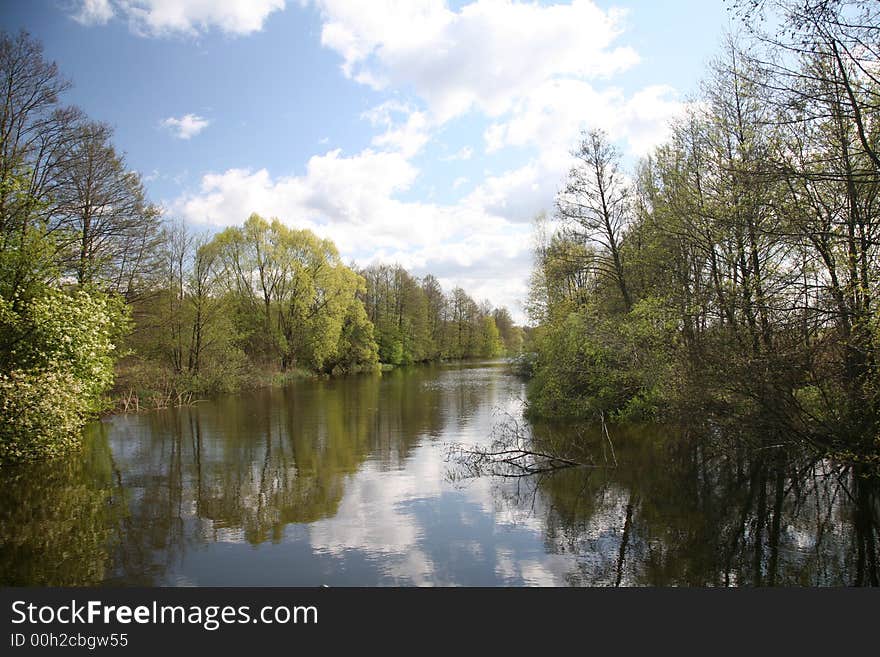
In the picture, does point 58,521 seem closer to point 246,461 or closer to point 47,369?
point 246,461

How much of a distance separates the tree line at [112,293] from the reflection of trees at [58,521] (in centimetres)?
92

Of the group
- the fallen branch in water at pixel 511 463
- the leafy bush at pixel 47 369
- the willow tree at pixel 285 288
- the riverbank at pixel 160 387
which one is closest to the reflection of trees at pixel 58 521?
the leafy bush at pixel 47 369

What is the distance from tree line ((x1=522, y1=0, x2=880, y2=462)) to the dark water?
1371 millimetres

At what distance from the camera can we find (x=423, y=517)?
8.88 meters

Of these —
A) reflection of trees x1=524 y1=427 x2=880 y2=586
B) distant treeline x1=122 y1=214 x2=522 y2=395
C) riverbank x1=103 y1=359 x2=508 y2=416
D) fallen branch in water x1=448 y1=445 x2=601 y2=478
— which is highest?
distant treeline x1=122 y1=214 x2=522 y2=395

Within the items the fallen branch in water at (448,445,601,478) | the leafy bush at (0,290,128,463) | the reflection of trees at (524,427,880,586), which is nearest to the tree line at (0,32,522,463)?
the leafy bush at (0,290,128,463)

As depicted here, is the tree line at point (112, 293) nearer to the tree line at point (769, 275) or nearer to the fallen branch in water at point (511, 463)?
the fallen branch in water at point (511, 463)

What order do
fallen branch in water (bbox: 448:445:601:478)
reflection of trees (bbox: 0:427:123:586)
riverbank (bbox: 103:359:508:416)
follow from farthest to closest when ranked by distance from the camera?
riverbank (bbox: 103:359:508:416) < fallen branch in water (bbox: 448:445:601:478) < reflection of trees (bbox: 0:427:123:586)

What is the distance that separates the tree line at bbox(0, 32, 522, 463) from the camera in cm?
1312

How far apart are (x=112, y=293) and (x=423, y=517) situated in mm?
16383

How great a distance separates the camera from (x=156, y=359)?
90.6ft

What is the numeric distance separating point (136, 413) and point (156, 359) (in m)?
6.20

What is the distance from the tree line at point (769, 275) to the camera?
26.7 feet

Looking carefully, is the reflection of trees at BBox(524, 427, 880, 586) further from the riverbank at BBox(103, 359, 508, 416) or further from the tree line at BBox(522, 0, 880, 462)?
the riverbank at BBox(103, 359, 508, 416)
